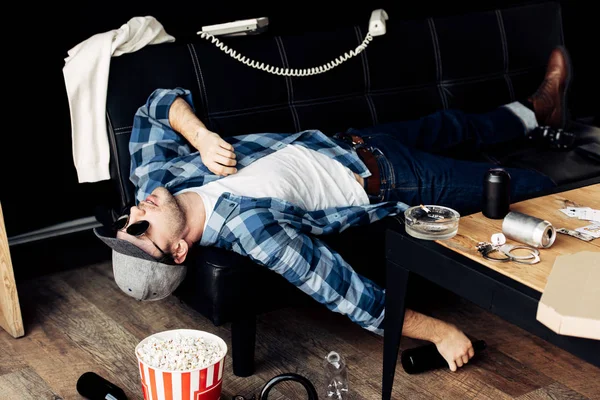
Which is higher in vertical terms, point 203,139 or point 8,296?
point 203,139

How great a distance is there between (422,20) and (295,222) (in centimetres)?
129

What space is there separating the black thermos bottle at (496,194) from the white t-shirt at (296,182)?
21.0 inches

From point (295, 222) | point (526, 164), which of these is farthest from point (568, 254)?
point (526, 164)

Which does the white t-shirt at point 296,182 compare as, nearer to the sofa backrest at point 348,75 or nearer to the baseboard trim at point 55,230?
the sofa backrest at point 348,75

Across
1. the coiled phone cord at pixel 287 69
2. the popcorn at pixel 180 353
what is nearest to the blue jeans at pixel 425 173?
the coiled phone cord at pixel 287 69

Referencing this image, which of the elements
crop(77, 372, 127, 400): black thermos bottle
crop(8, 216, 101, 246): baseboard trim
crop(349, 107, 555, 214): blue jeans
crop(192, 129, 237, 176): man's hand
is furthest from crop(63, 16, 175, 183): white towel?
crop(349, 107, 555, 214): blue jeans

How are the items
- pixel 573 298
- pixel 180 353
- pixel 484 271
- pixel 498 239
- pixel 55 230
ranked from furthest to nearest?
pixel 55 230
pixel 180 353
pixel 498 239
pixel 484 271
pixel 573 298

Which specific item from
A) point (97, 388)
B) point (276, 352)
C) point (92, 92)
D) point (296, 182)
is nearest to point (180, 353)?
point (97, 388)

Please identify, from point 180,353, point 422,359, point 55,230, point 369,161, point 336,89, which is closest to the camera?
point 180,353

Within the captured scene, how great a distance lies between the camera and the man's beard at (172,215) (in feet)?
6.65

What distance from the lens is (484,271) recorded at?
5.17ft

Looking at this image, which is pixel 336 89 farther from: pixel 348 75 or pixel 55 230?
pixel 55 230

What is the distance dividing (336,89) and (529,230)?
4.05ft

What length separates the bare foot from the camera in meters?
Result: 2.08
